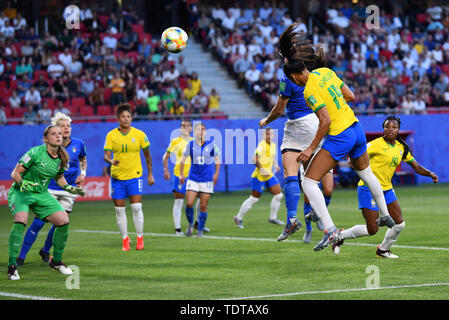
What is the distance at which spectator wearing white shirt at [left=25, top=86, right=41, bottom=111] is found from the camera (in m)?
26.6

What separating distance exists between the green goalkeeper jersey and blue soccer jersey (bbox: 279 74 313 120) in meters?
3.21

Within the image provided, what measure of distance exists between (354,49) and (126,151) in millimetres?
22014

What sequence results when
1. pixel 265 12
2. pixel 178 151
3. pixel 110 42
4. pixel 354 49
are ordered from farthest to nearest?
1. pixel 265 12
2. pixel 354 49
3. pixel 110 42
4. pixel 178 151

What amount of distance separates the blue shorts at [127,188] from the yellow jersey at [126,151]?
71mm

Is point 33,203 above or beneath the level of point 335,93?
beneath

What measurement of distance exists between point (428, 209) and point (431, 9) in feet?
64.8

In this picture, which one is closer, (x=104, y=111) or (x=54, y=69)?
(x=104, y=111)

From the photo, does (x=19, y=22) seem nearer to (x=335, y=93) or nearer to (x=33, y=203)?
(x=33, y=203)

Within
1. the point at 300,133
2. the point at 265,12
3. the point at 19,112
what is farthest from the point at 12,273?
the point at 265,12

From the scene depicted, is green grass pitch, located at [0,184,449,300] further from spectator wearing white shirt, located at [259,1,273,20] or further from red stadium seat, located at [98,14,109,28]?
spectator wearing white shirt, located at [259,1,273,20]

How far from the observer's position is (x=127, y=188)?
1451 centimetres

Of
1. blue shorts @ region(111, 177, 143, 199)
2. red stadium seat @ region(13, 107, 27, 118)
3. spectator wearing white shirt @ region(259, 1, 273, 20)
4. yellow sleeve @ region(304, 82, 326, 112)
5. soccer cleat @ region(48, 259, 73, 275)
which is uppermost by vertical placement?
spectator wearing white shirt @ region(259, 1, 273, 20)

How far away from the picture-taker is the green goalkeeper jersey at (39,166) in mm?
10883


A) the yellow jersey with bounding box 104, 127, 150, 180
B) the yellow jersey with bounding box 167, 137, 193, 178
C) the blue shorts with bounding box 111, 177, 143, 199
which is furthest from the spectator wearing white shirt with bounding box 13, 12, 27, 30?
the blue shorts with bounding box 111, 177, 143, 199
